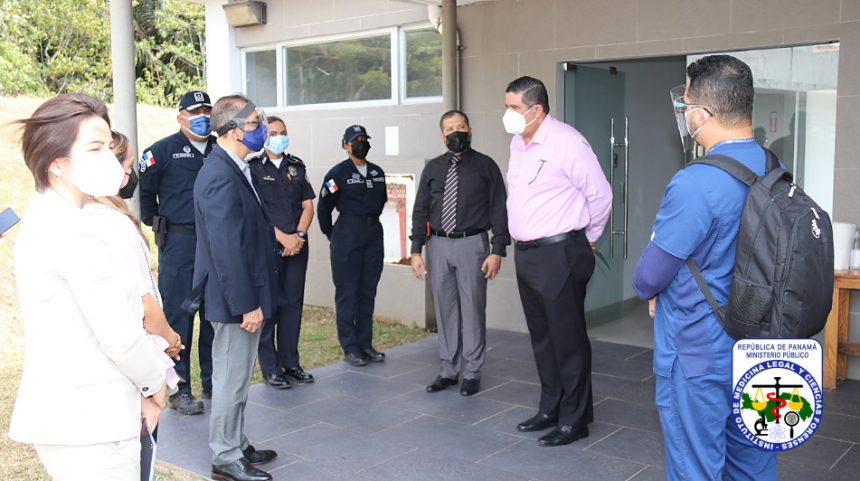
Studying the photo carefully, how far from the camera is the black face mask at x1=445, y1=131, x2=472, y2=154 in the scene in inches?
210

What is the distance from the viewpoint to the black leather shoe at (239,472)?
3.88 m

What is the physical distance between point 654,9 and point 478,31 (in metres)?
1.69

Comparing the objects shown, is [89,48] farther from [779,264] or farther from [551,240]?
[779,264]

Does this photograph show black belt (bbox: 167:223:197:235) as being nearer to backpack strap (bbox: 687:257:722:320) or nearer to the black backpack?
backpack strap (bbox: 687:257:722:320)

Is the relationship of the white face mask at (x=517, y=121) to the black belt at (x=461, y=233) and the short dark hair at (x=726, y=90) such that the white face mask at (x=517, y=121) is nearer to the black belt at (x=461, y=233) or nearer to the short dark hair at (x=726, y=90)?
the black belt at (x=461, y=233)

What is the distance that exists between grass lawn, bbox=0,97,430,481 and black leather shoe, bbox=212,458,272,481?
0.17 metres

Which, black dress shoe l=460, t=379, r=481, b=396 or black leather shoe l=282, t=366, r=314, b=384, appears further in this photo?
black leather shoe l=282, t=366, r=314, b=384

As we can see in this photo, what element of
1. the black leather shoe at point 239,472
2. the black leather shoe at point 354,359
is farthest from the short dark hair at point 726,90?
the black leather shoe at point 354,359

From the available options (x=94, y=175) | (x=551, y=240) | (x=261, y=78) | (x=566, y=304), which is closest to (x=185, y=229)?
(x=551, y=240)

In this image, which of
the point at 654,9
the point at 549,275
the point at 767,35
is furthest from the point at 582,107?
the point at 549,275

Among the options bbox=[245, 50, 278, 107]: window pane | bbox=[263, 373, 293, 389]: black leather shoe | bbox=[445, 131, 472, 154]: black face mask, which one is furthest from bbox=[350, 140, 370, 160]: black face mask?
bbox=[245, 50, 278, 107]: window pane

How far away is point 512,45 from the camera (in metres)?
7.04

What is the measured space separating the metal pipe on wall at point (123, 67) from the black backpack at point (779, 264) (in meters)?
3.40

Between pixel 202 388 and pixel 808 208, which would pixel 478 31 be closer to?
pixel 202 388
